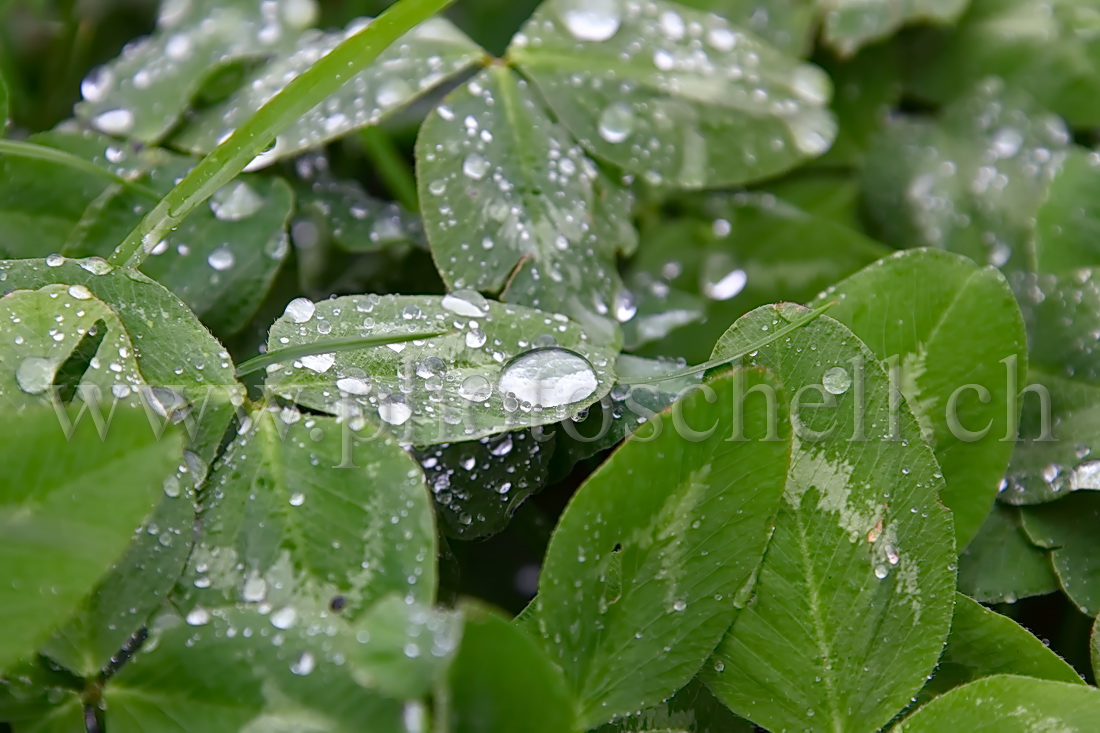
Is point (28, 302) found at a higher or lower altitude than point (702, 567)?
higher

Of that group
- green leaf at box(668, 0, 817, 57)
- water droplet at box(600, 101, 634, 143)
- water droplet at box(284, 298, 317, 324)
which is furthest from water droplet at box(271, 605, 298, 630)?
green leaf at box(668, 0, 817, 57)

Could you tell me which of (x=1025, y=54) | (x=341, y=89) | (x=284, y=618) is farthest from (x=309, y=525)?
(x=1025, y=54)

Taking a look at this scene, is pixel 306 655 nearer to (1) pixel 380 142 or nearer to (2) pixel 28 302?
(2) pixel 28 302

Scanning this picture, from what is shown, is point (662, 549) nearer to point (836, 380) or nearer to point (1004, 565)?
point (836, 380)

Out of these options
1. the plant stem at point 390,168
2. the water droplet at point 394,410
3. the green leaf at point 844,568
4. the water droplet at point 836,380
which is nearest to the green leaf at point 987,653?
the green leaf at point 844,568

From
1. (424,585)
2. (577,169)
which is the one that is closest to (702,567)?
(424,585)

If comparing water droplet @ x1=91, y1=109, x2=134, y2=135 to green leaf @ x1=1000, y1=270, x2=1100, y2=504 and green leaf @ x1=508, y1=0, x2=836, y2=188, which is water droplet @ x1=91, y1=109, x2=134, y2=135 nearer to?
green leaf @ x1=508, y1=0, x2=836, y2=188

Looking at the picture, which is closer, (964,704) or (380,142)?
(964,704)
